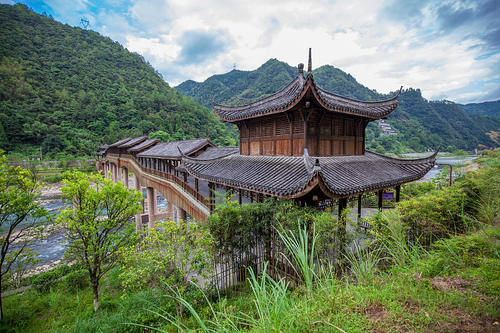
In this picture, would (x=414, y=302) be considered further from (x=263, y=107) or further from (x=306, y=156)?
(x=263, y=107)

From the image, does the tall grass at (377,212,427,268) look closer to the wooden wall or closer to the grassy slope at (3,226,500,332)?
the grassy slope at (3,226,500,332)

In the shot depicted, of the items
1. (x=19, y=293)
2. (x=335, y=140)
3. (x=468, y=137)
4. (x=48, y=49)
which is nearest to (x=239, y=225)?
(x=335, y=140)

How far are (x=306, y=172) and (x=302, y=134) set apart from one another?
6.27ft

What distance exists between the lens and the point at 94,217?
841 cm

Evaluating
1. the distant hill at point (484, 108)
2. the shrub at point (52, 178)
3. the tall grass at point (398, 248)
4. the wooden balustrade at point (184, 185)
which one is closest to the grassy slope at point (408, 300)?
the tall grass at point (398, 248)

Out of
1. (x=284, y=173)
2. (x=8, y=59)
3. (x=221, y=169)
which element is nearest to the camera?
(x=284, y=173)

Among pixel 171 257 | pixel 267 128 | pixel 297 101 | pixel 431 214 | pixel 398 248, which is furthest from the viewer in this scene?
pixel 267 128

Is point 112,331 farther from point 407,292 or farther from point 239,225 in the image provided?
point 407,292

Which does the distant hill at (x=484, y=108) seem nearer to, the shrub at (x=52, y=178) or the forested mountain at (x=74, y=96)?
the forested mountain at (x=74, y=96)

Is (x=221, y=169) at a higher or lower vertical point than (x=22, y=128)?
lower

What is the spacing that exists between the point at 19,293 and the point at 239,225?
14.7 metres

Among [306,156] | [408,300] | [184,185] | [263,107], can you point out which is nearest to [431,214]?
[306,156]

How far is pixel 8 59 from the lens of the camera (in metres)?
63.5

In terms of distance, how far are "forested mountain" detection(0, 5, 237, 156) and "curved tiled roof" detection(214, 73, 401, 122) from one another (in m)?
46.4
